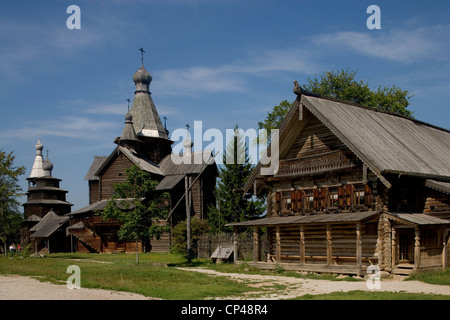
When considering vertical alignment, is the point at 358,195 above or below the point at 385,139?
below

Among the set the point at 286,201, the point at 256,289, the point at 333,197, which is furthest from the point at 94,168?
the point at 256,289

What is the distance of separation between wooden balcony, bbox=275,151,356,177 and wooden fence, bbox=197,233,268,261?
6.47 meters

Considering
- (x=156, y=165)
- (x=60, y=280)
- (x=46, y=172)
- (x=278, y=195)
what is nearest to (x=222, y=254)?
(x=278, y=195)

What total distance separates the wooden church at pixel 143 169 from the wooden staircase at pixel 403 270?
30.4 meters

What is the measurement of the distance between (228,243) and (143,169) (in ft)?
71.1

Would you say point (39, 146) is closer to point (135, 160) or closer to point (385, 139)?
point (135, 160)

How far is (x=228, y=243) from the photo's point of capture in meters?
40.4

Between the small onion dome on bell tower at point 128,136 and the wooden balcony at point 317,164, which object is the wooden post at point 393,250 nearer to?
the wooden balcony at point 317,164

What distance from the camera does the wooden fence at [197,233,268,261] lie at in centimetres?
3881

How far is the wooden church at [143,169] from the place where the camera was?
58.8 m

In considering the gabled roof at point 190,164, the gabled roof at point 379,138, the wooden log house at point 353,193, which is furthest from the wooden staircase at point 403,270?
the gabled roof at point 190,164

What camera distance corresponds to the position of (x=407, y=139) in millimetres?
33594

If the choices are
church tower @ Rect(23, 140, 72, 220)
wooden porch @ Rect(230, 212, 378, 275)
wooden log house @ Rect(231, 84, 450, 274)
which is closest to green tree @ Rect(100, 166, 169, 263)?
wooden porch @ Rect(230, 212, 378, 275)
